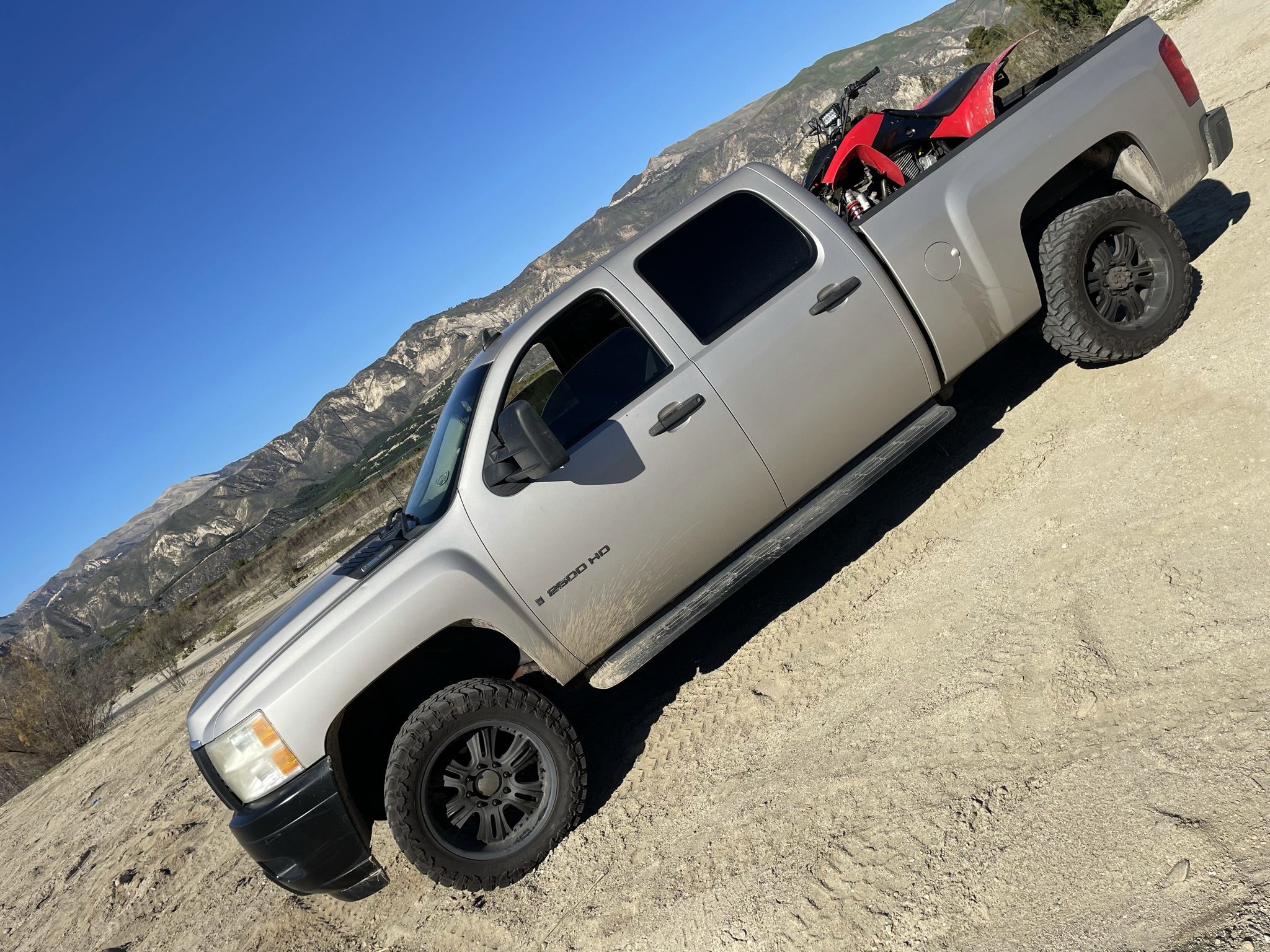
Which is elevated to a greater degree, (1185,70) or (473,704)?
(1185,70)

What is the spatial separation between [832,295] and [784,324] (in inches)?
11.9

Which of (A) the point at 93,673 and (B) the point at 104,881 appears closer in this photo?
(B) the point at 104,881

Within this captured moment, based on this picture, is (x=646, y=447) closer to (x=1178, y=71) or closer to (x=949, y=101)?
(x=949, y=101)

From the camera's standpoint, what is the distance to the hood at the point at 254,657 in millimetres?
3611

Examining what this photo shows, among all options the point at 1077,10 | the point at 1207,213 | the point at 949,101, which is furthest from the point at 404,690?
the point at 1077,10

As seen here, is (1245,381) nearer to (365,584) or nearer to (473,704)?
(473,704)

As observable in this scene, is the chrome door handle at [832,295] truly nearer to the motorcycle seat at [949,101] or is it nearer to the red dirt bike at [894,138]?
the red dirt bike at [894,138]

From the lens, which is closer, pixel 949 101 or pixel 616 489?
pixel 616 489

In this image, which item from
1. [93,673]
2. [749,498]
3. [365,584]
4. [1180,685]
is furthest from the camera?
[93,673]

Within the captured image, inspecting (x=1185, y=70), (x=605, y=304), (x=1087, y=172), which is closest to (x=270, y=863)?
(x=605, y=304)

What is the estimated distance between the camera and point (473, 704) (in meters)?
3.57

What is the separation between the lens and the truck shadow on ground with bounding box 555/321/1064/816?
475 cm

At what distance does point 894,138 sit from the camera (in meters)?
5.68

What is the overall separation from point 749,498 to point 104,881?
5274 millimetres
